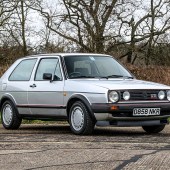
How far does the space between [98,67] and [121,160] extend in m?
4.54

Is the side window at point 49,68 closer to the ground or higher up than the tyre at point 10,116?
higher up

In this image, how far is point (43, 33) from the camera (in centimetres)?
3469

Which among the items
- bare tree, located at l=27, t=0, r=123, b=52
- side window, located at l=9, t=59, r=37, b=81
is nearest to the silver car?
side window, located at l=9, t=59, r=37, b=81

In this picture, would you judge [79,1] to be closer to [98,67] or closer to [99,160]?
[98,67]

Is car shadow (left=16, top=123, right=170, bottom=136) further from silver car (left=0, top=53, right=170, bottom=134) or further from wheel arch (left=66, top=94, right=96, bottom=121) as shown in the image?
wheel arch (left=66, top=94, right=96, bottom=121)

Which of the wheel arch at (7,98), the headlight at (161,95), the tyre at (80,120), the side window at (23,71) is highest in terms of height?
the side window at (23,71)

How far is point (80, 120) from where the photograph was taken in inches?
392

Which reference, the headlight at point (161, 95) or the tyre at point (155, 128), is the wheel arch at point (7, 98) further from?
the headlight at point (161, 95)

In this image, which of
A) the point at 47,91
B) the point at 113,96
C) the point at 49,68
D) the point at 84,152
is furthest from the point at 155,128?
the point at 84,152

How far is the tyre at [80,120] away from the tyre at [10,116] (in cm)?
185

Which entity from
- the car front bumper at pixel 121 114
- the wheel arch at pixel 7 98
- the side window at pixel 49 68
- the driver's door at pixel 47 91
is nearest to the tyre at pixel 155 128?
the car front bumper at pixel 121 114

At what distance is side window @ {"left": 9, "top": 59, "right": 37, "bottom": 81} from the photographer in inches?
460

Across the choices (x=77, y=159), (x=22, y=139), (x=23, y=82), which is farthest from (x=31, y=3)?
(x=77, y=159)

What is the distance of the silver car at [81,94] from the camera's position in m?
9.68
